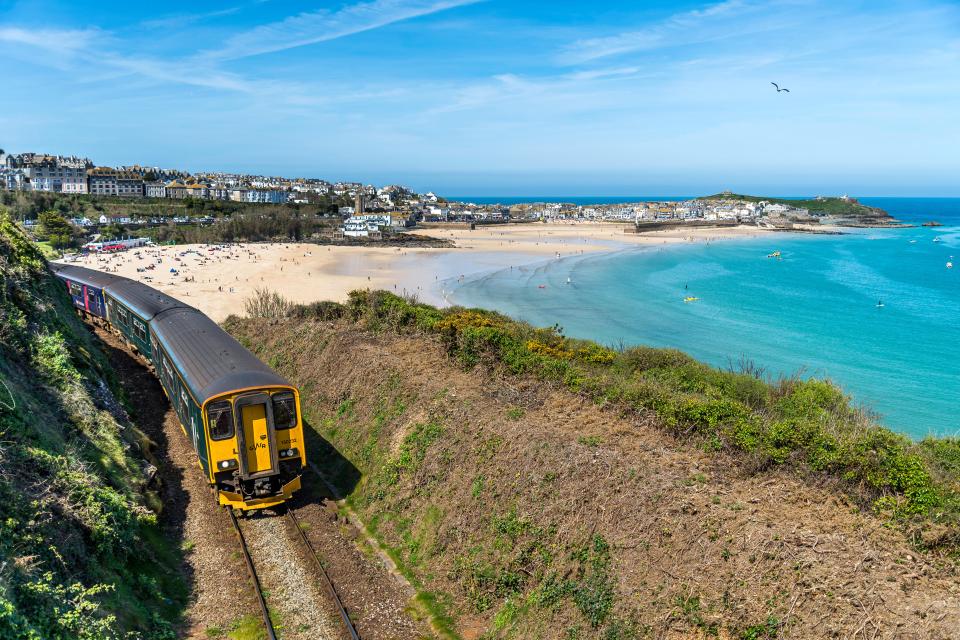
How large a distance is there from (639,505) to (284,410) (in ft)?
24.9

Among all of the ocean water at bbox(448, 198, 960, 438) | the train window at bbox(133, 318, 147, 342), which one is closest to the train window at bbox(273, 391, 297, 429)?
the train window at bbox(133, 318, 147, 342)

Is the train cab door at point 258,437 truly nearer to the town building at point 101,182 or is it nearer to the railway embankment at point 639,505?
the railway embankment at point 639,505

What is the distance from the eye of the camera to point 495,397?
46.8ft

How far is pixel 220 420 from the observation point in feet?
38.6

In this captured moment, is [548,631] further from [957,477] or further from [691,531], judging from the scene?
[957,477]

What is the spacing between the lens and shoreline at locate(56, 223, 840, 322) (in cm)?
5041

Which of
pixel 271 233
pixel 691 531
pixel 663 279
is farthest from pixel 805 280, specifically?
pixel 271 233

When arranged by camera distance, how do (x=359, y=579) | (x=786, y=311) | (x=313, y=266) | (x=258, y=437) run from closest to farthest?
(x=359, y=579), (x=258, y=437), (x=786, y=311), (x=313, y=266)

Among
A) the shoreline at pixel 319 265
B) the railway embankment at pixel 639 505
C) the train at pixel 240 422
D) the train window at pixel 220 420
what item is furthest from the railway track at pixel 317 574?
the shoreline at pixel 319 265

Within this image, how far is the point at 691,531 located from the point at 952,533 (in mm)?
3356

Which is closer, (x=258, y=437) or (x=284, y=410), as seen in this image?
(x=258, y=437)

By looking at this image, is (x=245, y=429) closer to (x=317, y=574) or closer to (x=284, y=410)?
(x=284, y=410)

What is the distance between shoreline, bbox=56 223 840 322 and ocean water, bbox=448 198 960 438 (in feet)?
19.9

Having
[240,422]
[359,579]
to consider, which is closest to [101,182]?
[240,422]
